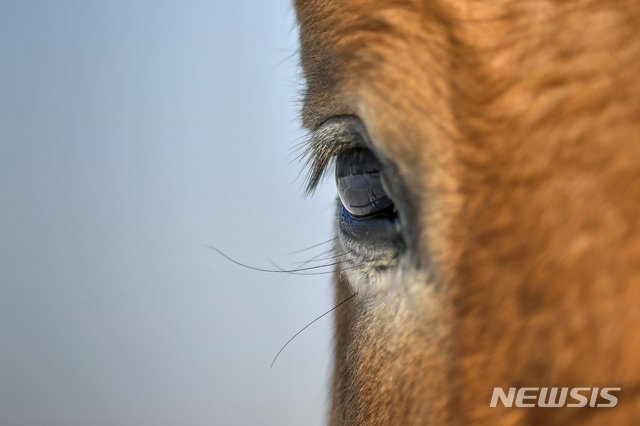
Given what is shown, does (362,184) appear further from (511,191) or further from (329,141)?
(511,191)

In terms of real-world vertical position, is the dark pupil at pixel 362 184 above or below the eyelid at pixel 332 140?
below

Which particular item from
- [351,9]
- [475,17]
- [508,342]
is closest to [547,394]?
[508,342]

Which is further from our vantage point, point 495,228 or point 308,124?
point 308,124

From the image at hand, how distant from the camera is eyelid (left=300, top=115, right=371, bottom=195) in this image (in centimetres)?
78

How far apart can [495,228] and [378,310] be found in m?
0.28

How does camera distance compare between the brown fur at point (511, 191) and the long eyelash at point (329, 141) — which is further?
the long eyelash at point (329, 141)

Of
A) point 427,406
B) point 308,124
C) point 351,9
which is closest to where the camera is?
point 427,406

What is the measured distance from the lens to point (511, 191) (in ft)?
1.92

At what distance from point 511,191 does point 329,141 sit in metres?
0.29

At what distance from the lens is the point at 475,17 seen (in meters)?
0.63

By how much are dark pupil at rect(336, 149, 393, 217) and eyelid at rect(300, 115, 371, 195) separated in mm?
15

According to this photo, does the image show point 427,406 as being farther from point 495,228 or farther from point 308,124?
point 308,124

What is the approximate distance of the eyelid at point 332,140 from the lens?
78 centimetres

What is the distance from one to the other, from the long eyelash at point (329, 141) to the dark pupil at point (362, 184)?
2 cm
